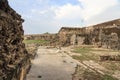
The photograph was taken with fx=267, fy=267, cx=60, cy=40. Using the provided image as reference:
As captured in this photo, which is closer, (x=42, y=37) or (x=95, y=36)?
(x=95, y=36)

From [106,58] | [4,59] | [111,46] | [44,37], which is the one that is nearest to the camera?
[4,59]

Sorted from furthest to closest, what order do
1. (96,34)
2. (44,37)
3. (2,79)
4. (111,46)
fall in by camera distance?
(44,37) → (96,34) → (111,46) → (2,79)

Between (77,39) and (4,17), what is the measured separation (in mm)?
25396

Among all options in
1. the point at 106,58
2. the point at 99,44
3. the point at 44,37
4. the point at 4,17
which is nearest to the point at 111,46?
the point at 99,44

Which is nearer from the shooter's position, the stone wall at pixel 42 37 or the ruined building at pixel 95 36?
the ruined building at pixel 95 36

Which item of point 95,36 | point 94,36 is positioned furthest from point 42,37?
point 95,36

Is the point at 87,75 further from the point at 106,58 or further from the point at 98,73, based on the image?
the point at 106,58

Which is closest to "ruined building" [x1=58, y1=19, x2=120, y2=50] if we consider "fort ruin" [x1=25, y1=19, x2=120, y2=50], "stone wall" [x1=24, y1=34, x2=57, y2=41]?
"fort ruin" [x1=25, y1=19, x2=120, y2=50]

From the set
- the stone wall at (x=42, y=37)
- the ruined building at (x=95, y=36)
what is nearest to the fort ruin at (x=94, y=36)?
the ruined building at (x=95, y=36)

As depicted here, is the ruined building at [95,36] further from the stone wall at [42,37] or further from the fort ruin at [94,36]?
the stone wall at [42,37]

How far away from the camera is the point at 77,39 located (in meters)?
32.8

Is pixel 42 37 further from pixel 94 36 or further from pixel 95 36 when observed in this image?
pixel 95 36

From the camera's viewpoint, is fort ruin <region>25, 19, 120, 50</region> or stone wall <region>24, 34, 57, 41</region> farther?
stone wall <region>24, 34, 57, 41</region>

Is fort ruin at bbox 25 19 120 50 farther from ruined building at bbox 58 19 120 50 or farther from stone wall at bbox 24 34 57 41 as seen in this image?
stone wall at bbox 24 34 57 41
